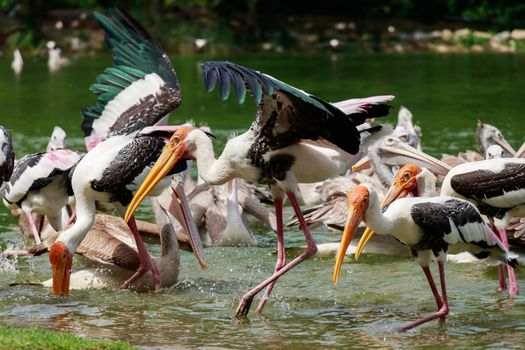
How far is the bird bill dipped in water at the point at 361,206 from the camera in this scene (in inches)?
247

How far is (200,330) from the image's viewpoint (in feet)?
21.6

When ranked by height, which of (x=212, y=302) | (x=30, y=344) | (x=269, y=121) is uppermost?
(x=269, y=121)

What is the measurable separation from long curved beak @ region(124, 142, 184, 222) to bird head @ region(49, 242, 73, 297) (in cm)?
56

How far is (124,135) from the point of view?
26.0ft

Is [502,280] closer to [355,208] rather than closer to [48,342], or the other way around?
[355,208]

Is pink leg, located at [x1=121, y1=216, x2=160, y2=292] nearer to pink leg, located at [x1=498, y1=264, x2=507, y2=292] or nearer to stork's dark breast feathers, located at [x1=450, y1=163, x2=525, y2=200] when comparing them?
stork's dark breast feathers, located at [x1=450, y1=163, x2=525, y2=200]

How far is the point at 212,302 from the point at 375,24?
31.8m

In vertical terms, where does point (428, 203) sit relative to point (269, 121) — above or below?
below

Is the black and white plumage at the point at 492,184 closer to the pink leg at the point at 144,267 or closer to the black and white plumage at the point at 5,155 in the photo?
the pink leg at the point at 144,267

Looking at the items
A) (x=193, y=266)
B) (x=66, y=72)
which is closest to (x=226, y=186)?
(x=193, y=266)

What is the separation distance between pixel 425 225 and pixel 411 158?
9.21 ft

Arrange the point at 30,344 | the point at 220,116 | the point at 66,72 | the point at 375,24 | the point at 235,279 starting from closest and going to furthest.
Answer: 1. the point at 30,344
2. the point at 235,279
3. the point at 220,116
4. the point at 66,72
5. the point at 375,24

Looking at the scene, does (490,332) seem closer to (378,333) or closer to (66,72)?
(378,333)

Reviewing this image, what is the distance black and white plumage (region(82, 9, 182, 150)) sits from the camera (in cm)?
877
